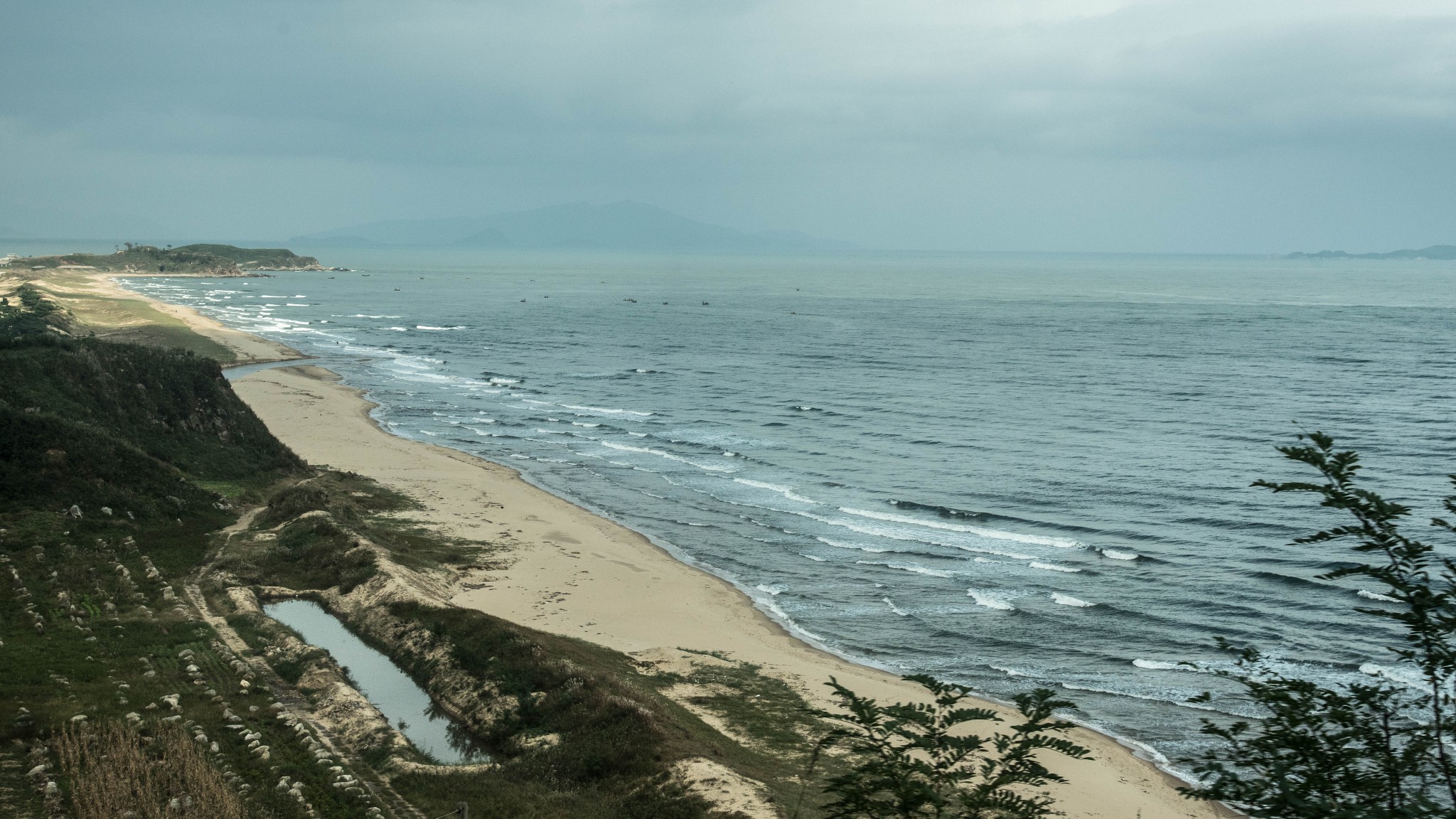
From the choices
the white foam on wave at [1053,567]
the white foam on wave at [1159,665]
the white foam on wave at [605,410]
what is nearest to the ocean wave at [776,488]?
the white foam on wave at [1053,567]

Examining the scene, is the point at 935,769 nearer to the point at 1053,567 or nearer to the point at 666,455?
the point at 1053,567

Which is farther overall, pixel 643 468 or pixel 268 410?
pixel 268 410

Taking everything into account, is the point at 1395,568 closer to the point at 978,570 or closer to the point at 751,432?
the point at 978,570

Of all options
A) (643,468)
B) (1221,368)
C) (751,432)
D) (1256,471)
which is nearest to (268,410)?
(643,468)

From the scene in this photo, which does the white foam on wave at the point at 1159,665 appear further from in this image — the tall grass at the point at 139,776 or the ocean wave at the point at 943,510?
the tall grass at the point at 139,776

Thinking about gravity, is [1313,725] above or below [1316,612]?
above
